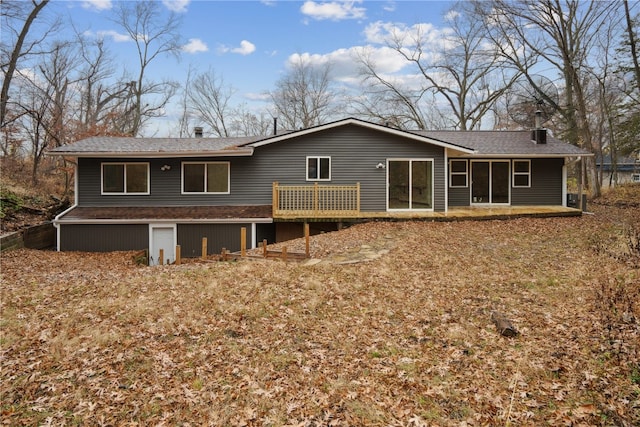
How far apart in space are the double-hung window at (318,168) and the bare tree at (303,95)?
20471 millimetres

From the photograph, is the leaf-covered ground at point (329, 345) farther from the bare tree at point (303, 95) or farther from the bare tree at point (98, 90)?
the bare tree at point (303, 95)

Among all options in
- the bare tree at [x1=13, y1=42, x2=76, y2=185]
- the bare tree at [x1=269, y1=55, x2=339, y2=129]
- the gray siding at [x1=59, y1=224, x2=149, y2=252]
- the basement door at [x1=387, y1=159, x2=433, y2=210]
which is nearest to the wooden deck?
the basement door at [x1=387, y1=159, x2=433, y2=210]

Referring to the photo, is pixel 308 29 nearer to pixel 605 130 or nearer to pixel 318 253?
pixel 318 253

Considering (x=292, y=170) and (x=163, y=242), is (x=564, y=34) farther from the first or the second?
(x=163, y=242)

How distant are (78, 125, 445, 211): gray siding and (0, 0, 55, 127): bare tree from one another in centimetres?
876

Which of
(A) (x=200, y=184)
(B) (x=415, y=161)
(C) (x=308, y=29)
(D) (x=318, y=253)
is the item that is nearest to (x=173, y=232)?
(A) (x=200, y=184)

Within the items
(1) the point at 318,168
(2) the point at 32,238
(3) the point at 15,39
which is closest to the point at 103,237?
(2) the point at 32,238

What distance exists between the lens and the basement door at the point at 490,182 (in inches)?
624

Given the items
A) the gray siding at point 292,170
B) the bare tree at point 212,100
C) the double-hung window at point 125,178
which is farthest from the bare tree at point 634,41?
the bare tree at point 212,100

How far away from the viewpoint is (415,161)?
1416 centimetres

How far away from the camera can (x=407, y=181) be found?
46.6 ft

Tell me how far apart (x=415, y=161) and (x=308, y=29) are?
15.1 metres

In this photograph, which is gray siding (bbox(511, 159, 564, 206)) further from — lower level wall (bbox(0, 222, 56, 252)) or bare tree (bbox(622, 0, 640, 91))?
lower level wall (bbox(0, 222, 56, 252))

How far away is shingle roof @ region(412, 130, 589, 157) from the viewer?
1492cm
